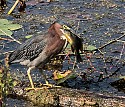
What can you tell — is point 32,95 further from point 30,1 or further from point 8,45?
point 30,1

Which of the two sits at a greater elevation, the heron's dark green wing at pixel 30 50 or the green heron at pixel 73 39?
the green heron at pixel 73 39

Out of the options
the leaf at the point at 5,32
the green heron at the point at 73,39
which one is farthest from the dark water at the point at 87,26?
the green heron at the point at 73,39

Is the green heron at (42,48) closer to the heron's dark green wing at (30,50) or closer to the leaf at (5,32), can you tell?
the heron's dark green wing at (30,50)

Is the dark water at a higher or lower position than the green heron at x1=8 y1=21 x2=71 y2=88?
lower

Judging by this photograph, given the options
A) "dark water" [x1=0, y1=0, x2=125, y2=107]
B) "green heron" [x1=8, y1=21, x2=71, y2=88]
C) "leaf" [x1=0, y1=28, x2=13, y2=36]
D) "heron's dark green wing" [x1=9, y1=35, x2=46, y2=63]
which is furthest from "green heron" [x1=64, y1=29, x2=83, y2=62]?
"leaf" [x1=0, y1=28, x2=13, y2=36]

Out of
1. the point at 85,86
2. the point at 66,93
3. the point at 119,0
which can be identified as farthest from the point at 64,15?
the point at 66,93

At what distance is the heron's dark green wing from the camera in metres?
6.22

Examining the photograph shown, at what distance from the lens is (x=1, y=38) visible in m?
7.50

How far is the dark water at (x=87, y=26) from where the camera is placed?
6820 mm

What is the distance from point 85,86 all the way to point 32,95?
844 millimetres

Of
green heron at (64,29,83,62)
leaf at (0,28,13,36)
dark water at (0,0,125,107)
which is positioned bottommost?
dark water at (0,0,125,107)

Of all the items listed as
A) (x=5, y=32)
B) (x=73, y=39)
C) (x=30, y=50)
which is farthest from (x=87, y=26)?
(x=73, y=39)

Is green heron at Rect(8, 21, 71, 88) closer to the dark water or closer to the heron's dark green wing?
the heron's dark green wing

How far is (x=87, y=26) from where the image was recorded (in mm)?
8594
